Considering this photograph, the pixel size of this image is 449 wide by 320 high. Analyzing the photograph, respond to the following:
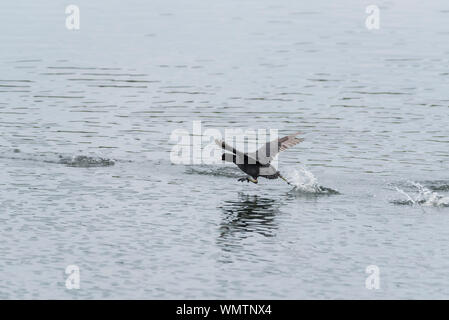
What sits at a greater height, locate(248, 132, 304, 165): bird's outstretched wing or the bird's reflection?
locate(248, 132, 304, 165): bird's outstretched wing

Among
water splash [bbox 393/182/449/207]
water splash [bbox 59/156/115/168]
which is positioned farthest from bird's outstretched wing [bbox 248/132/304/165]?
water splash [bbox 59/156/115/168]

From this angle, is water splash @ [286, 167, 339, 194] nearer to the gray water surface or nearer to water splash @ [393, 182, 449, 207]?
the gray water surface

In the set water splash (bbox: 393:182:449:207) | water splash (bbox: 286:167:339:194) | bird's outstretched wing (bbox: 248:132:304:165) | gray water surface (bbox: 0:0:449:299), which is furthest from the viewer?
bird's outstretched wing (bbox: 248:132:304:165)

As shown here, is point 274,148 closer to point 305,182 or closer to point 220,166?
point 305,182

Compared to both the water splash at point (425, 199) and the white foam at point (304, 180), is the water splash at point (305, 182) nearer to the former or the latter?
the white foam at point (304, 180)

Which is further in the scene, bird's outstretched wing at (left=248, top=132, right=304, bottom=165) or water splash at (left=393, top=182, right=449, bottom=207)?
bird's outstretched wing at (left=248, top=132, right=304, bottom=165)

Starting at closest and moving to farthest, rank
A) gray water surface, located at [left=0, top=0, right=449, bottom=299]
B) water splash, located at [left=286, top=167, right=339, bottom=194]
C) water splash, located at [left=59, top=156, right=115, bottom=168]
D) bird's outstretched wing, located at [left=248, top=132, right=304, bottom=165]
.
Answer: gray water surface, located at [left=0, top=0, right=449, bottom=299] → water splash, located at [left=286, top=167, right=339, bottom=194] → bird's outstretched wing, located at [left=248, top=132, right=304, bottom=165] → water splash, located at [left=59, top=156, right=115, bottom=168]

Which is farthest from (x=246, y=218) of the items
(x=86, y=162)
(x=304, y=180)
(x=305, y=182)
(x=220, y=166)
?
(x=86, y=162)

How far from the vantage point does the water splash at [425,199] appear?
24172 millimetres

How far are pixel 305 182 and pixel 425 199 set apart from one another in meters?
2.93

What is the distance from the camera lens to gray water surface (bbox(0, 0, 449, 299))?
1955 cm

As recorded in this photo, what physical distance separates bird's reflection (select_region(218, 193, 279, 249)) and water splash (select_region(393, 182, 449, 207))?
117 inches

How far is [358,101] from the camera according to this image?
119 feet

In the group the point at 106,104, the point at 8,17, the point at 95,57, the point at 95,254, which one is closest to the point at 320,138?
the point at 106,104
